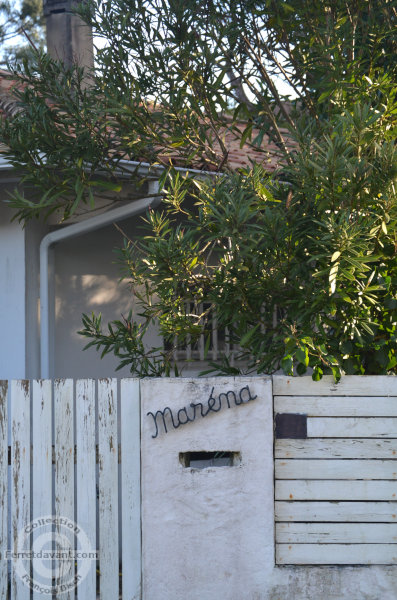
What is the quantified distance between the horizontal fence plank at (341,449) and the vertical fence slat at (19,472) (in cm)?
141

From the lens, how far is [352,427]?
422cm

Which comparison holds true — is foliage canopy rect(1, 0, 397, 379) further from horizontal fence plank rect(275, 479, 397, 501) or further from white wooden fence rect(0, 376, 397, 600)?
horizontal fence plank rect(275, 479, 397, 501)

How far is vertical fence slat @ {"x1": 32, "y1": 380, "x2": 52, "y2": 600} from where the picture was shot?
4.18 m

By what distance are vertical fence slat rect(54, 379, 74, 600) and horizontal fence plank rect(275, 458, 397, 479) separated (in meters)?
1.16

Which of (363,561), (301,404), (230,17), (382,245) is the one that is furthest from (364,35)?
(363,561)

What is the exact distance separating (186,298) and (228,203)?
94 cm

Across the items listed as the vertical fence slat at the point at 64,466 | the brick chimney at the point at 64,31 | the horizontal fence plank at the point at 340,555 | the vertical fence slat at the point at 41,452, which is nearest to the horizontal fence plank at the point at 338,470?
the horizontal fence plank at the point at 340,555

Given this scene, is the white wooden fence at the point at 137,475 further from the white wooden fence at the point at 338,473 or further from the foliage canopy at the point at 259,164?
the foliage canopy at the point at 259,164

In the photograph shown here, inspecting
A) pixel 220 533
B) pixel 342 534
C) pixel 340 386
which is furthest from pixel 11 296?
pixel 342 534

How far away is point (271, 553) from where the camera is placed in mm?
4145

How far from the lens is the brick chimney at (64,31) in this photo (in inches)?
333

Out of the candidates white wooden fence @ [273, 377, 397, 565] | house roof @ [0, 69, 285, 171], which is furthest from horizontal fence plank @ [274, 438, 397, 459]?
house roof @ [0, 69, 285, 171]

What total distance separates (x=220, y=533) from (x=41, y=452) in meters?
1.10

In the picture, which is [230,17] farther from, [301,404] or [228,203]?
[301,404]
